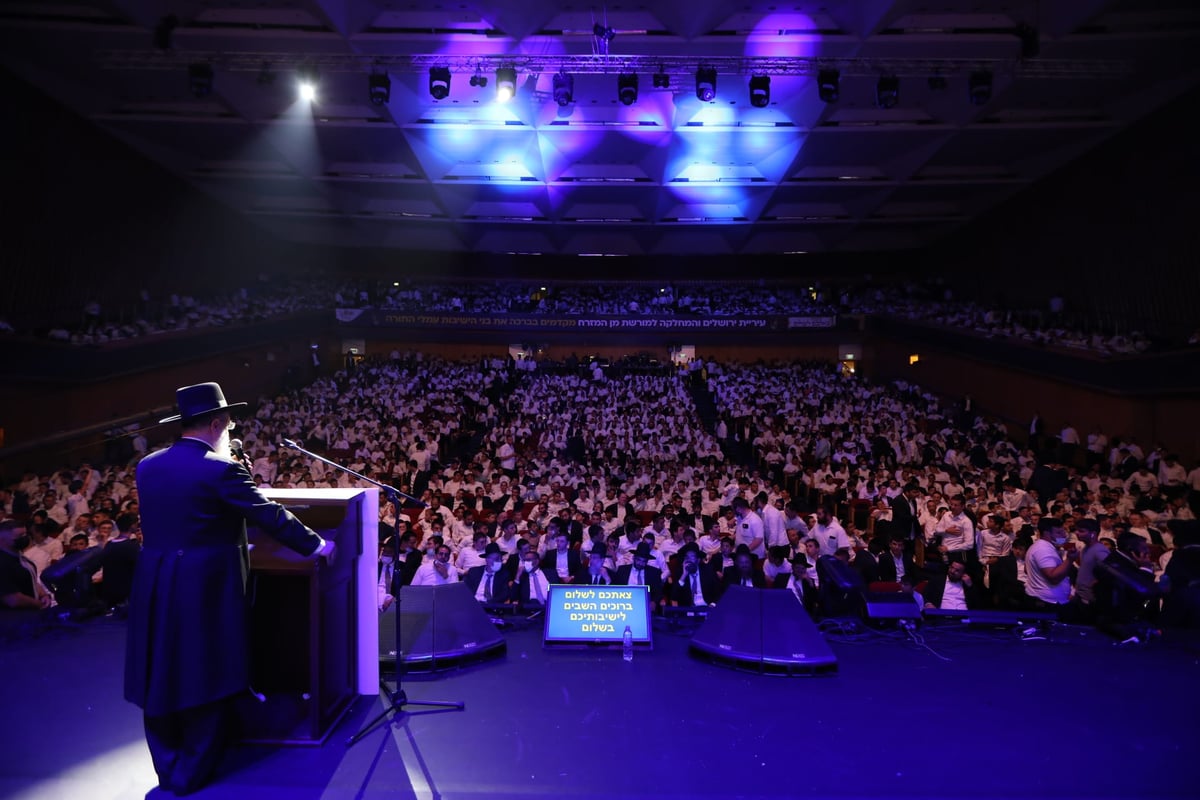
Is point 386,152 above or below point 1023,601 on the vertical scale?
above

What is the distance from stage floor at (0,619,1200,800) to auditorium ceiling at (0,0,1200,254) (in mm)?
9772

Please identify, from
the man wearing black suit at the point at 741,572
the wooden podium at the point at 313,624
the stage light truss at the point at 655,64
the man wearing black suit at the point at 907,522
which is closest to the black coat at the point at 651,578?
the man wearing black suit at the point at 741,572

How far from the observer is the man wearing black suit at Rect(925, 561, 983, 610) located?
6.38 m

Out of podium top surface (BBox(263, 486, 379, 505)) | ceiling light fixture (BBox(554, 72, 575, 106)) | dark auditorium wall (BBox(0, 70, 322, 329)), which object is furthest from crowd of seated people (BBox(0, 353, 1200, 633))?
ceiling light fixture (BBox(554, 72, 575, 106))

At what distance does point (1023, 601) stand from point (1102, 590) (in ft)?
2.68

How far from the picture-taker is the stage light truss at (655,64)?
1182cm

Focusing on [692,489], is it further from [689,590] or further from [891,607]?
[891,607]

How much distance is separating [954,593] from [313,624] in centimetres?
557

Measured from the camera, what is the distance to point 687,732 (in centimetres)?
345

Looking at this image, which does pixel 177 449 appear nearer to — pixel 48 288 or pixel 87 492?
pixel 87 492

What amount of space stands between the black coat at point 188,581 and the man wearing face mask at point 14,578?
10.5 feet

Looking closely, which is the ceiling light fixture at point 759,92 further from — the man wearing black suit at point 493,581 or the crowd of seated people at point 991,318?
the crowd of seated people at point 991,318

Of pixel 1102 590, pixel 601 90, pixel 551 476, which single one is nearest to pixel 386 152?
pixel 601 90

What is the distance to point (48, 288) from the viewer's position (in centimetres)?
1560
